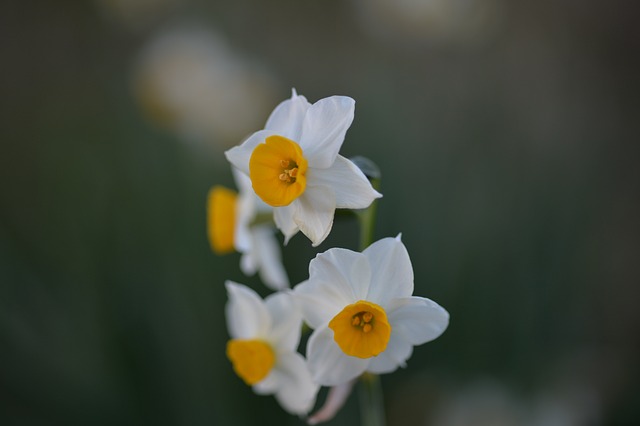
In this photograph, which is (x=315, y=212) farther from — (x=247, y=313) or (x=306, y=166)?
(x=247, y=313)

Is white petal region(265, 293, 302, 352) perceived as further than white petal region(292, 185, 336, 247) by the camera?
Yes

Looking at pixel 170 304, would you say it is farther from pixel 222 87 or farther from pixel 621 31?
pixel 621 31

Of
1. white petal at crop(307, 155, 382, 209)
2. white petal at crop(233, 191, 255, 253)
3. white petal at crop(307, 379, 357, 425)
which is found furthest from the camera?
white petal at crop(233, 191, 255, 253)

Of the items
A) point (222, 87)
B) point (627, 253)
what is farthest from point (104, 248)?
point (627, 253)

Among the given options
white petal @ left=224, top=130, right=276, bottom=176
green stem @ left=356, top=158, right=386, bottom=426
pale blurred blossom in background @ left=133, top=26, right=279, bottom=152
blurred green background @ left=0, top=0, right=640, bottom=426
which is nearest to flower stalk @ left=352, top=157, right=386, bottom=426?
green stem @ left=356, top=158, right=386, bottom=426

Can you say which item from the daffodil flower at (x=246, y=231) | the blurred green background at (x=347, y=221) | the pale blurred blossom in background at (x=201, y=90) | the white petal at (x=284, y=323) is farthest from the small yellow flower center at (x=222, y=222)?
the pale blurred blossom in background at (x=201, y=90)

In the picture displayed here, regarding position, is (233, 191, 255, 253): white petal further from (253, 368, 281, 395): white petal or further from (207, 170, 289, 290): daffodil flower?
(253, 368, 281, 395): white petal
